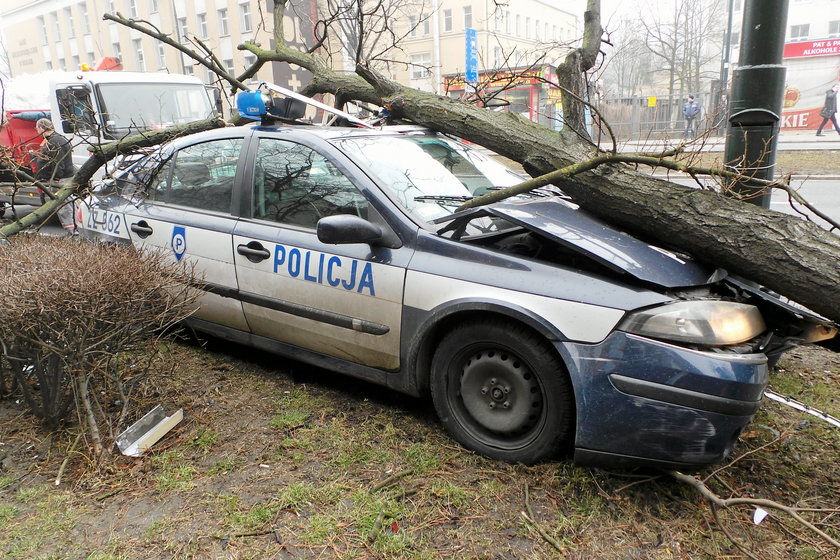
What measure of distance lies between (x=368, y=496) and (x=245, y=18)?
139 feet

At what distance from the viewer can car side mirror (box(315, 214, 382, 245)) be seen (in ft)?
9.15

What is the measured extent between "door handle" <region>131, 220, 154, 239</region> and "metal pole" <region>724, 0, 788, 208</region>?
11.5 ft

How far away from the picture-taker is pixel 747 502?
2148 mm

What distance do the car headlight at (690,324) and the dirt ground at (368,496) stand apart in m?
0.48

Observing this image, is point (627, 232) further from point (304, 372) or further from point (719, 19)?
point (719, 19)

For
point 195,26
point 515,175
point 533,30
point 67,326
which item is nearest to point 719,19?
point 533,30

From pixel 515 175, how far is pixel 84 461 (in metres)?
2.79


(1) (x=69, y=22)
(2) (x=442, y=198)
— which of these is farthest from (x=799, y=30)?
(1) (x=69, y=22)

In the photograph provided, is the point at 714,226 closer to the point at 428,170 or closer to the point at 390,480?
the point at 428,170

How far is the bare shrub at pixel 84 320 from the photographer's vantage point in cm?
254

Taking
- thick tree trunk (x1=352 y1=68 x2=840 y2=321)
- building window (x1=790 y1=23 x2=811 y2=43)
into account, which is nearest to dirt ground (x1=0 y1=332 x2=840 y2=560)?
thick tree trunk (x1=352 y1=68 x2=840 y2=321)

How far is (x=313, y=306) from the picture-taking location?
3.20 m

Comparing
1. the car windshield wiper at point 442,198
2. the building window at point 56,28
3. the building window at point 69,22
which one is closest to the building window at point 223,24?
the building window at point 69,22

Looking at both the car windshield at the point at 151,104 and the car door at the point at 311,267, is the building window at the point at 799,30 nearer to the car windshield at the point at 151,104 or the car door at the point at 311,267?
the car windshield at the point at 151,104
